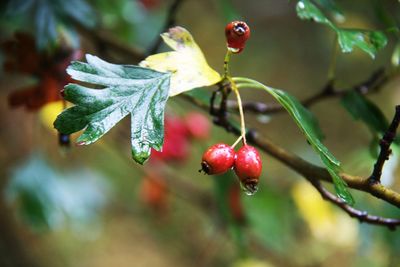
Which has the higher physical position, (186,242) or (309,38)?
(309,38)

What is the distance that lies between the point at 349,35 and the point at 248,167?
26 cm

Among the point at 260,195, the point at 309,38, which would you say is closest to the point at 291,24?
the point at 309,38

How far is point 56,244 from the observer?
84.0 inches

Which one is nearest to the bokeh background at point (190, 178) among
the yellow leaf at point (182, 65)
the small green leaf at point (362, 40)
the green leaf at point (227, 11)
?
the green leaf at point (227, 11)

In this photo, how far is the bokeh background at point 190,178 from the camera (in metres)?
1.12

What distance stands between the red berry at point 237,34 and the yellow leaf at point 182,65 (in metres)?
0.05

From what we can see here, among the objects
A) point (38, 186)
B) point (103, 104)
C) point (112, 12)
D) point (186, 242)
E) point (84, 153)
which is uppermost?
point (103, 104)

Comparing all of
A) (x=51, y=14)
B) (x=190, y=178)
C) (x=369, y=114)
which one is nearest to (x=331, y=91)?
(x=369, y=114)

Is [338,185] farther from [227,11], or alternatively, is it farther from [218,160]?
[227,11]

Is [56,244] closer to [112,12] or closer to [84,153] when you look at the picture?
[84,153]

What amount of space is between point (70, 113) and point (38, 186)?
2.76ft

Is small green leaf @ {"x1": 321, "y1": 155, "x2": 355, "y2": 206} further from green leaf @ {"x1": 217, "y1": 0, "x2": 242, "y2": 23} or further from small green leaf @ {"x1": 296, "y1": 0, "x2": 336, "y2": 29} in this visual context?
green leaf @ {"x1": 217, "y1": 0, "x2": 242, "y2": 23}

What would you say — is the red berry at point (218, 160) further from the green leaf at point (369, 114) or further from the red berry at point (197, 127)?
the red berry at point (197, 127)

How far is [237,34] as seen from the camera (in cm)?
50
